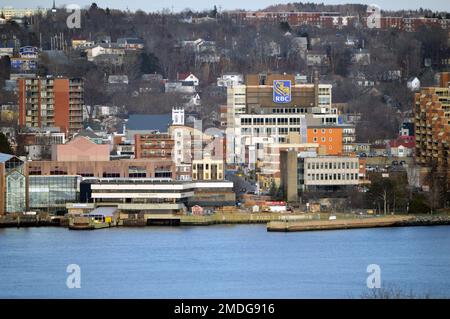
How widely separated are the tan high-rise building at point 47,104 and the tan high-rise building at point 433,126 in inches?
268

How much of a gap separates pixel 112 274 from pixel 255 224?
242 inches

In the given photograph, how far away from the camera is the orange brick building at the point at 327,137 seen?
29.5 metres

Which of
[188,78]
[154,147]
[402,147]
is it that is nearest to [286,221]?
[154,147]

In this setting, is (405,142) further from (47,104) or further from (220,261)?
(220,261)

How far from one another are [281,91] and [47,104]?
4.60m

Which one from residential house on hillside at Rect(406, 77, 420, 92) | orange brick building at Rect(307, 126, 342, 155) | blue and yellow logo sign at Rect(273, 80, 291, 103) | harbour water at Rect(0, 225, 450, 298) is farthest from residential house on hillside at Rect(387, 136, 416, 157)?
residential house on hillside at Rect(406, 77, 420, 92)

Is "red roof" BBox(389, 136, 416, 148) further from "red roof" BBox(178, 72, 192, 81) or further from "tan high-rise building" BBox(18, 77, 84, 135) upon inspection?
A: "red roof" BBox(178, 72, 192, 81)

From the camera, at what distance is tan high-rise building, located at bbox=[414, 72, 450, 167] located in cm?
2856

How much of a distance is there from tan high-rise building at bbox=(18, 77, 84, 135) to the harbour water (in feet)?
37.3

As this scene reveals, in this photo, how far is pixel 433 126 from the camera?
29.4 metres

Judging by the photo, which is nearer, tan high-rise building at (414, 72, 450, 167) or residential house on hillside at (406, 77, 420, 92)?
tan high-rise building at (414, 72, 450, 167)

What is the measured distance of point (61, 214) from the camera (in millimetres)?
24625

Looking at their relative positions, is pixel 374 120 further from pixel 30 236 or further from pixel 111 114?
pixel 30 236

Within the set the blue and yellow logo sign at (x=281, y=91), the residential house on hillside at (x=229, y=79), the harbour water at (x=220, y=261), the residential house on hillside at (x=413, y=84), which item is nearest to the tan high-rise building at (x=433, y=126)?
the blue and yellow logo sign at (x=281, y=91)
